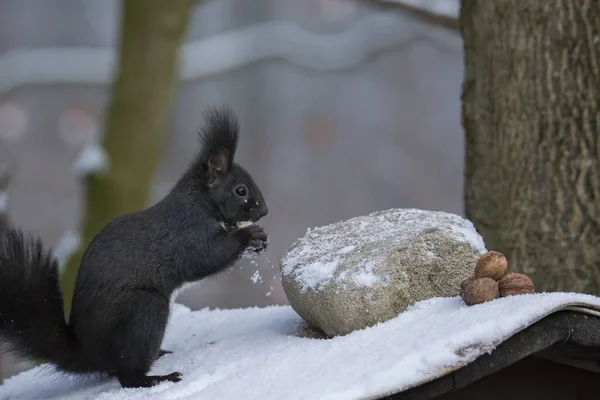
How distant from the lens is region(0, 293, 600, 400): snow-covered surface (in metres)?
1.44

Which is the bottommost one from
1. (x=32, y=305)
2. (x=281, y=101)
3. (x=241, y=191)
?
(x=32, y=305)

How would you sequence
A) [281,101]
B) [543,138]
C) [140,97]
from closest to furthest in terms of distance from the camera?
1. [543,138]
2. [140,97]
3. [281,101]

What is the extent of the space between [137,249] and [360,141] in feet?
17.2

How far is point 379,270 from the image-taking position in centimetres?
177

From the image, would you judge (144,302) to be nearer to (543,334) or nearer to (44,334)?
(44,334)

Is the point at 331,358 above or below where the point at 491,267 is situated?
below

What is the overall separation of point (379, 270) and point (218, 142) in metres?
0.53

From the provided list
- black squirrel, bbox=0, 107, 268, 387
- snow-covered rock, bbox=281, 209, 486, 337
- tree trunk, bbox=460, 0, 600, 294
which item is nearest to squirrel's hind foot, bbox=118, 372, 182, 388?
black squirrel, bbox=0, 107, 268, 387

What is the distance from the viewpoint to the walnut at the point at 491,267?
1741mm

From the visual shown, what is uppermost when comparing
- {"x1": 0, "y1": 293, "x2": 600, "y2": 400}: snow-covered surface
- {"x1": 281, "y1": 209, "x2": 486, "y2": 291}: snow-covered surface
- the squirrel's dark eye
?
the squirrel's dark eye

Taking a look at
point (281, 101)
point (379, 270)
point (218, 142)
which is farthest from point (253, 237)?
point (281, 101)

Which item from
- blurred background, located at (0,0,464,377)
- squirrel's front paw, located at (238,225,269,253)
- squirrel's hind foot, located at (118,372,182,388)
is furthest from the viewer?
blurred background, located at (0,0,464,377)

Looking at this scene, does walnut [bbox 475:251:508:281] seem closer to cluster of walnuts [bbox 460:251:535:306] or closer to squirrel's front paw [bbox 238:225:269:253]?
cluster of walnuts [bbox 460:251:535:306]

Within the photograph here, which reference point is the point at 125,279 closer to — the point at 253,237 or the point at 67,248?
the point at 253,237
